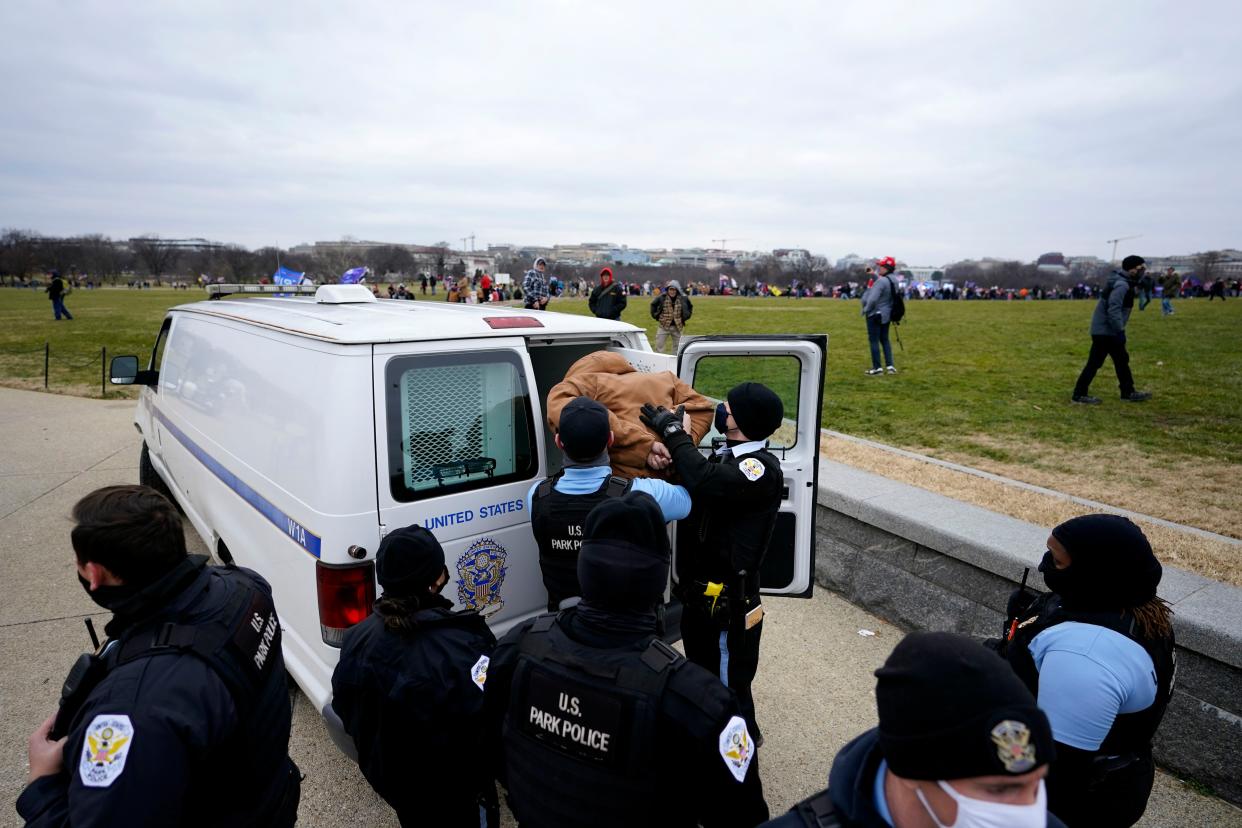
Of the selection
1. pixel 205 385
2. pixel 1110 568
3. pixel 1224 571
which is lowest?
pixel 1224 571

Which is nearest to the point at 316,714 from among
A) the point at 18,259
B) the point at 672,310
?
the point at 672,310

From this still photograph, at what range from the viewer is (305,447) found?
8.95 ft

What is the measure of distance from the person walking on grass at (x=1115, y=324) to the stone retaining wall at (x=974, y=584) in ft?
17.4

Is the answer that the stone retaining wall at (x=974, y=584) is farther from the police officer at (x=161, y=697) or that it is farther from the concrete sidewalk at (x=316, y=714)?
the police officer at (x=161, y=697)

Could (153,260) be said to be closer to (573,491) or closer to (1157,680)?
(573,491)

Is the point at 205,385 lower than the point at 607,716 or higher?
higher

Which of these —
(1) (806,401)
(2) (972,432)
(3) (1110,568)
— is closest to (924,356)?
(2) (972,432)

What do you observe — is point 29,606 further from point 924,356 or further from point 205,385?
point 924,356

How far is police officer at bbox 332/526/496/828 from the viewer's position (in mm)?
2100

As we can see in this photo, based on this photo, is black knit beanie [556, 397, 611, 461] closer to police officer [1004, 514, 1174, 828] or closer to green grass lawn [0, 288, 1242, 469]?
police officer [1004, 514, 1174, 828]

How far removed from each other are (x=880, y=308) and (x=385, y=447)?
9.81 metres

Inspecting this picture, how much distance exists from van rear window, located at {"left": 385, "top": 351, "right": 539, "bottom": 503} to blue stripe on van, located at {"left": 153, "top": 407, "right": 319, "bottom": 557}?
0.39 metres

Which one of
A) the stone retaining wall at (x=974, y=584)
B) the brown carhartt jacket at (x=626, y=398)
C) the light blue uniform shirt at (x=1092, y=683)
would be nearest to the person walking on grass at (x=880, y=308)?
the stone retaining wall at (x=974, y=584)

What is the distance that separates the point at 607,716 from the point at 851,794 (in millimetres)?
596
